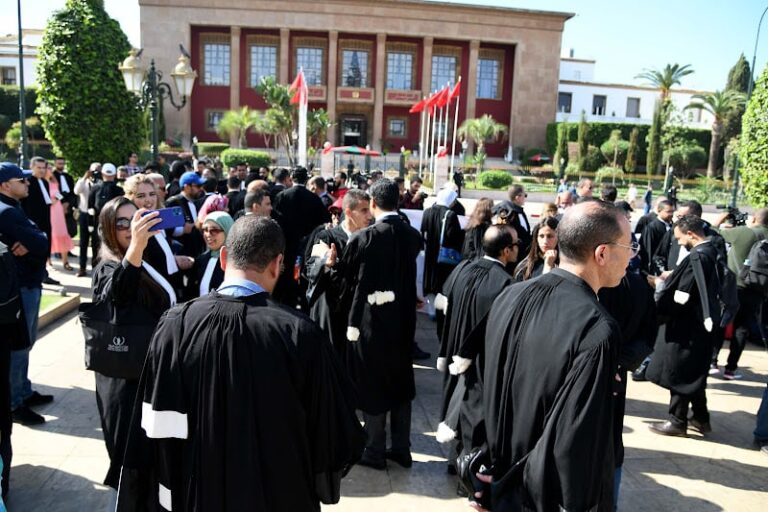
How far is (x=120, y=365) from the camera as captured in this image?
324 cm

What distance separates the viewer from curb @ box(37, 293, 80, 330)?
758cm

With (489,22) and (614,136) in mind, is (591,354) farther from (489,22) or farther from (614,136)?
(489,22)

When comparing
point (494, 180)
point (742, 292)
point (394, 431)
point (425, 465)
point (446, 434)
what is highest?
point (494, 180)

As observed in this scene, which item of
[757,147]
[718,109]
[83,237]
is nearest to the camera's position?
[83,237]

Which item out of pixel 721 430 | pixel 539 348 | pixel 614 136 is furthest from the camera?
pixel 614 136

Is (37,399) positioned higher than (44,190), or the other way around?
(44,190)

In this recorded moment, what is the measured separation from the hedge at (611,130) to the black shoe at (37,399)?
135 ft

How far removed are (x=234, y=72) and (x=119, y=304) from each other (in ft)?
144

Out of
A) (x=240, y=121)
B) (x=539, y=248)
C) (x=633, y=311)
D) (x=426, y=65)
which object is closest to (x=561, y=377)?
(x=633, y=311)

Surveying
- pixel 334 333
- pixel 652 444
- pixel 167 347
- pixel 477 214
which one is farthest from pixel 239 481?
pixel 477 214

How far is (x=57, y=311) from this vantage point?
800cm

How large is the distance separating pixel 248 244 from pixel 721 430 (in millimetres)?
5320

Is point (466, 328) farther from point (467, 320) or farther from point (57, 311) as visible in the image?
point (57, 311)

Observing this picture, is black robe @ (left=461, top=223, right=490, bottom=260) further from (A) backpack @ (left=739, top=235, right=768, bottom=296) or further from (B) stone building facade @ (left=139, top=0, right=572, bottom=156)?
(B) stone building facade @ (left=139, top=0, right=572, bottom=156)
